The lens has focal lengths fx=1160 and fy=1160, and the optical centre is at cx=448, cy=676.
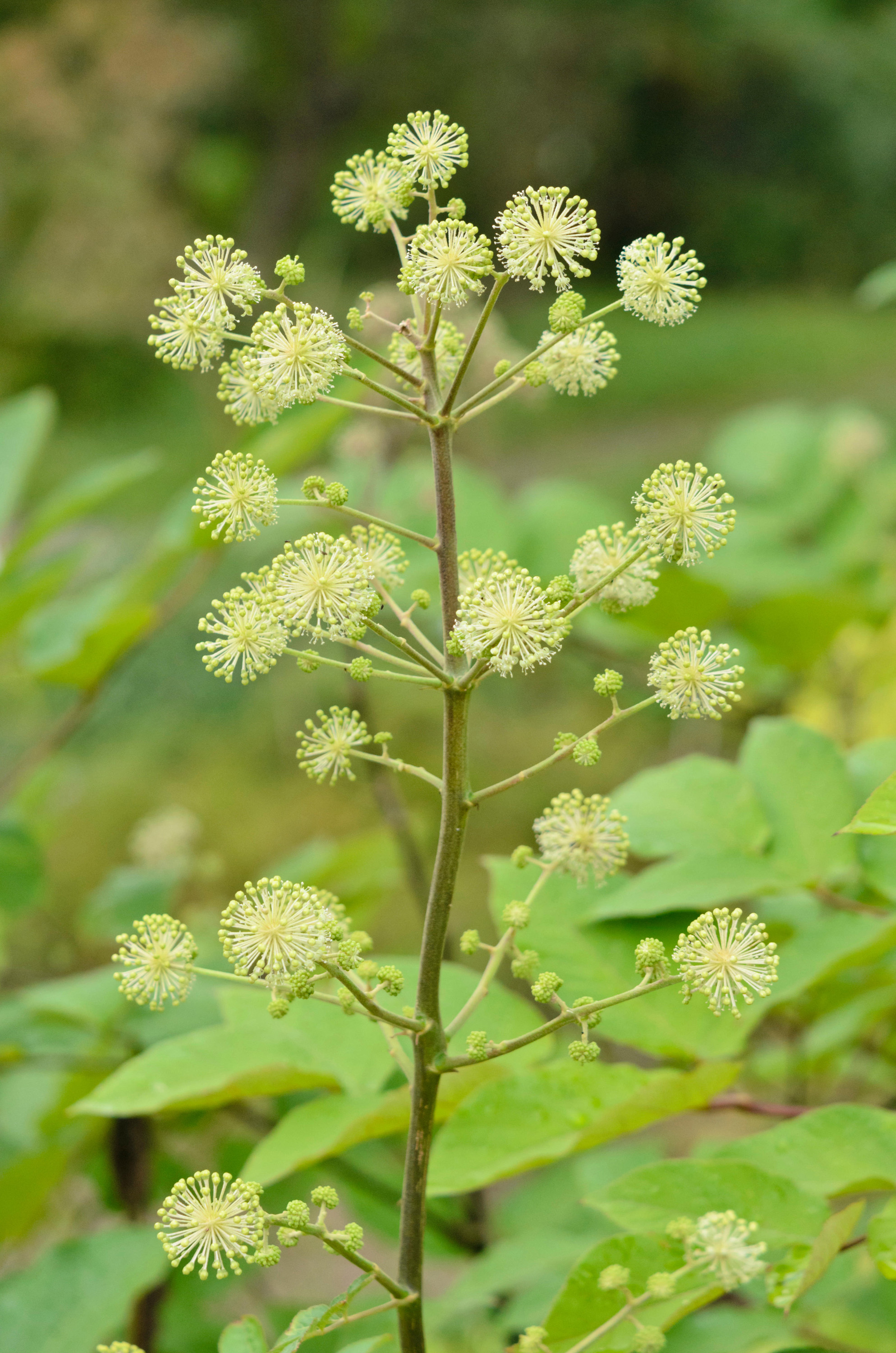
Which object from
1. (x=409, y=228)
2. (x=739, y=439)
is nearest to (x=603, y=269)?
(x=409, y=228)

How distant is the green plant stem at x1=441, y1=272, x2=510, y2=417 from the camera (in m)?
0.31

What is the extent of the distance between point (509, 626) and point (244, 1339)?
0.72 feet

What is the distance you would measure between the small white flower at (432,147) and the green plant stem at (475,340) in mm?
41

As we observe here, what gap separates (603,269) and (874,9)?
1.69 metres

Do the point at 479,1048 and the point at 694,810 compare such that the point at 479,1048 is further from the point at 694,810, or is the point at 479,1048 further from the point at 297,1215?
the point at 694,810

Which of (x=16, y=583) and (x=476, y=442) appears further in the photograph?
(x=476, y=442)

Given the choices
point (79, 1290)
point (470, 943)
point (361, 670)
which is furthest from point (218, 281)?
point (79, 1290)

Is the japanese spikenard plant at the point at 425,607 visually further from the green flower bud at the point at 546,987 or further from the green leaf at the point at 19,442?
the green leaf at the point at 19,442

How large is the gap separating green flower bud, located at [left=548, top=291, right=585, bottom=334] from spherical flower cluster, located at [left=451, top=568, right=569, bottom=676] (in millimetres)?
73

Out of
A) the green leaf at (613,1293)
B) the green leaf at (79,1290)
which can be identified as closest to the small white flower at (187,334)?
the green leaf at (613,1293)

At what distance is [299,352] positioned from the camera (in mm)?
328

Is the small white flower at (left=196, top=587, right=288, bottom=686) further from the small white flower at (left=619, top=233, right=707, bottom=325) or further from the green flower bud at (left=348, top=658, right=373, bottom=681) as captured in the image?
the small white flower at (left=619, top=233, right=707, bottom=325)

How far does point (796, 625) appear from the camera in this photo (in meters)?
0.92

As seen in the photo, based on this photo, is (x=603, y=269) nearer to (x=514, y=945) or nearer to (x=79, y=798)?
(x=79, y=798)
